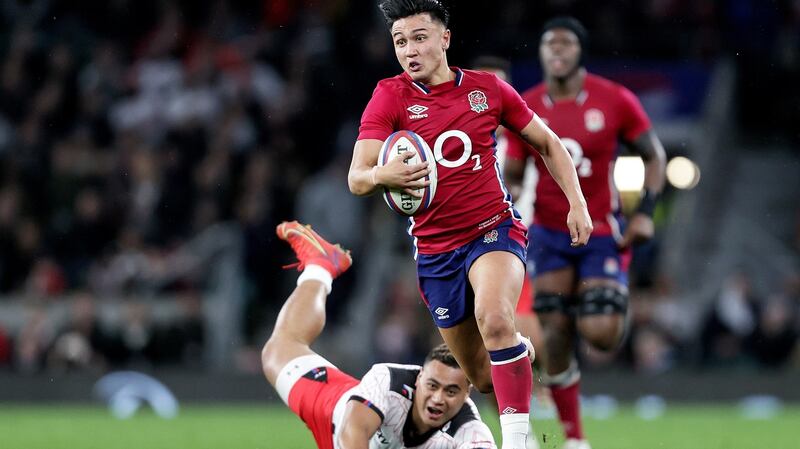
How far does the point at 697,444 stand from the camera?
32.1 feet

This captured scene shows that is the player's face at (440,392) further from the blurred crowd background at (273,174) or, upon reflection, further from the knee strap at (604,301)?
the blurred crowd background at (273,174)

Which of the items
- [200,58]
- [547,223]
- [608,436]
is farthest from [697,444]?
[200,58]

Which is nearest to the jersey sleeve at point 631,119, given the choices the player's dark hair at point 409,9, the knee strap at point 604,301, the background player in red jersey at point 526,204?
the background player in red jersey at point 526,204

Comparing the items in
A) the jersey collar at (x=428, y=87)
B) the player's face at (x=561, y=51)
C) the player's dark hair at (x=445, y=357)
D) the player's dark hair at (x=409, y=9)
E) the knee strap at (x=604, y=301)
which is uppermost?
the player's face at (x=561, y=51)

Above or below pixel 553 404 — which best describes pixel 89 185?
above

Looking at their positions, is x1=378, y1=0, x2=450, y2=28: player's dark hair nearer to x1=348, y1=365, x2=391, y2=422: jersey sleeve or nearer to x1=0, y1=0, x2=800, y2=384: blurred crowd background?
x1=348, y1=365, x2=391, y2=422: jersey sleeve

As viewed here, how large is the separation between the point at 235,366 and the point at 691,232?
651 centimetres

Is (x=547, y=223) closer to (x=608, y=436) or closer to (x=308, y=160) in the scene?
(x=608, y=436)

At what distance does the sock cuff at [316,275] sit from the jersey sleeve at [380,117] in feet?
7.83

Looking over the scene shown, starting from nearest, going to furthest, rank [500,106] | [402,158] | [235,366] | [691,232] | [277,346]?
[402,158] → [500,106] → [277,346] → [235,366] → [691,232]

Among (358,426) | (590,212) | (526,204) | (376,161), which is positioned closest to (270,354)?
(358,426)

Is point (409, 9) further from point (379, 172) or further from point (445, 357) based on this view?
point (445, 357)

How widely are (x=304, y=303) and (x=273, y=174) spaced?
25.5 feet

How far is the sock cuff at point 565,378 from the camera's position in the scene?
28.3 ft
